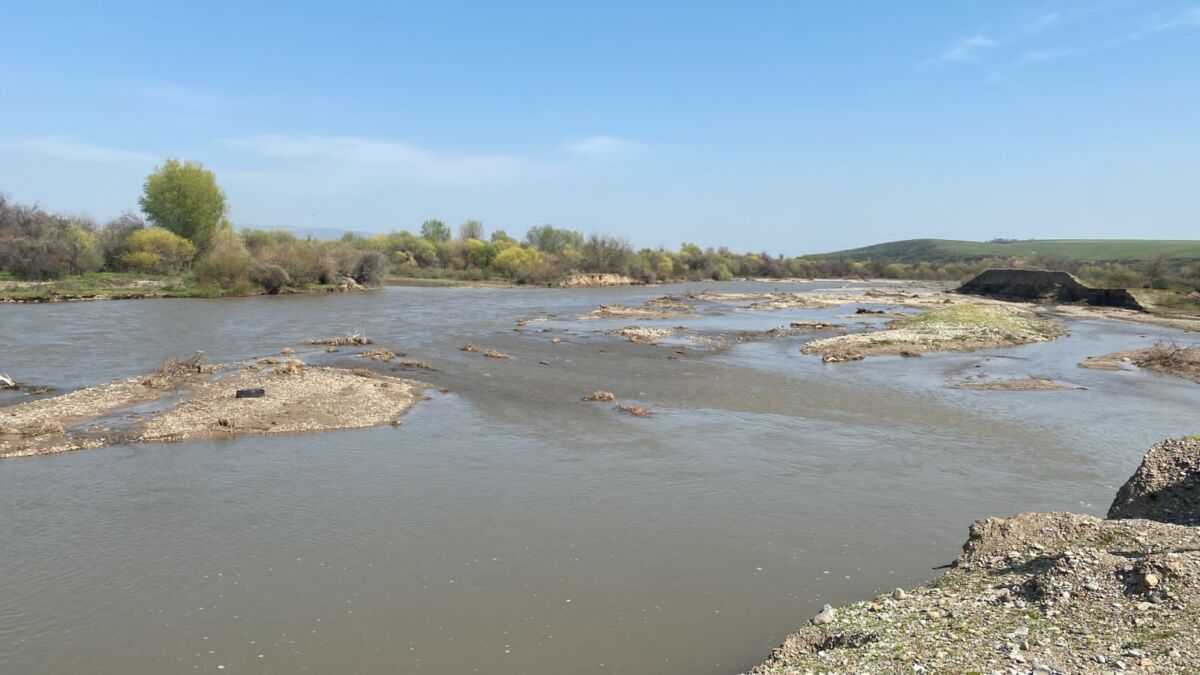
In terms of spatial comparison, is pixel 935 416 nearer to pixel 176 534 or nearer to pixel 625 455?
pixel 625 455

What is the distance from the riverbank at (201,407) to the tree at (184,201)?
61.8m

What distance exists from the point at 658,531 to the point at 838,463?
239 inches

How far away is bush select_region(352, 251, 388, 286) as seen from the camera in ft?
253

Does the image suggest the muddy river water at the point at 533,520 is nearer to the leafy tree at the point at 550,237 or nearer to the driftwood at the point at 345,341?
the driftwood at the point at 345,341

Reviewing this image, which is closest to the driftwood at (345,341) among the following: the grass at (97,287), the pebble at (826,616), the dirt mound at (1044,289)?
the pebble at (826,616)

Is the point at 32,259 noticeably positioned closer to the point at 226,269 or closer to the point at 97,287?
the point at 97,287

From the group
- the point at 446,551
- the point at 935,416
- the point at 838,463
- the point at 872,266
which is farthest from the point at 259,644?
the point at 872,266

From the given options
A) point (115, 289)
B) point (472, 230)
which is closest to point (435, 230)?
point (472, 230)

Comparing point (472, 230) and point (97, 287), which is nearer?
point (97, 287)

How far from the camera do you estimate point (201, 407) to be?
19359 mm

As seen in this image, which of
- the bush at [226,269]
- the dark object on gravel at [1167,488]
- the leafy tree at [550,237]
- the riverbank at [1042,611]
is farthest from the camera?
the leafy tree at [550,237]

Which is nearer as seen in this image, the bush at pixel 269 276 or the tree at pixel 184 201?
the bush at pixel 269 276

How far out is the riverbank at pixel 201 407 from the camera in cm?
1675

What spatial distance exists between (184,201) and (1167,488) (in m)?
87.5
